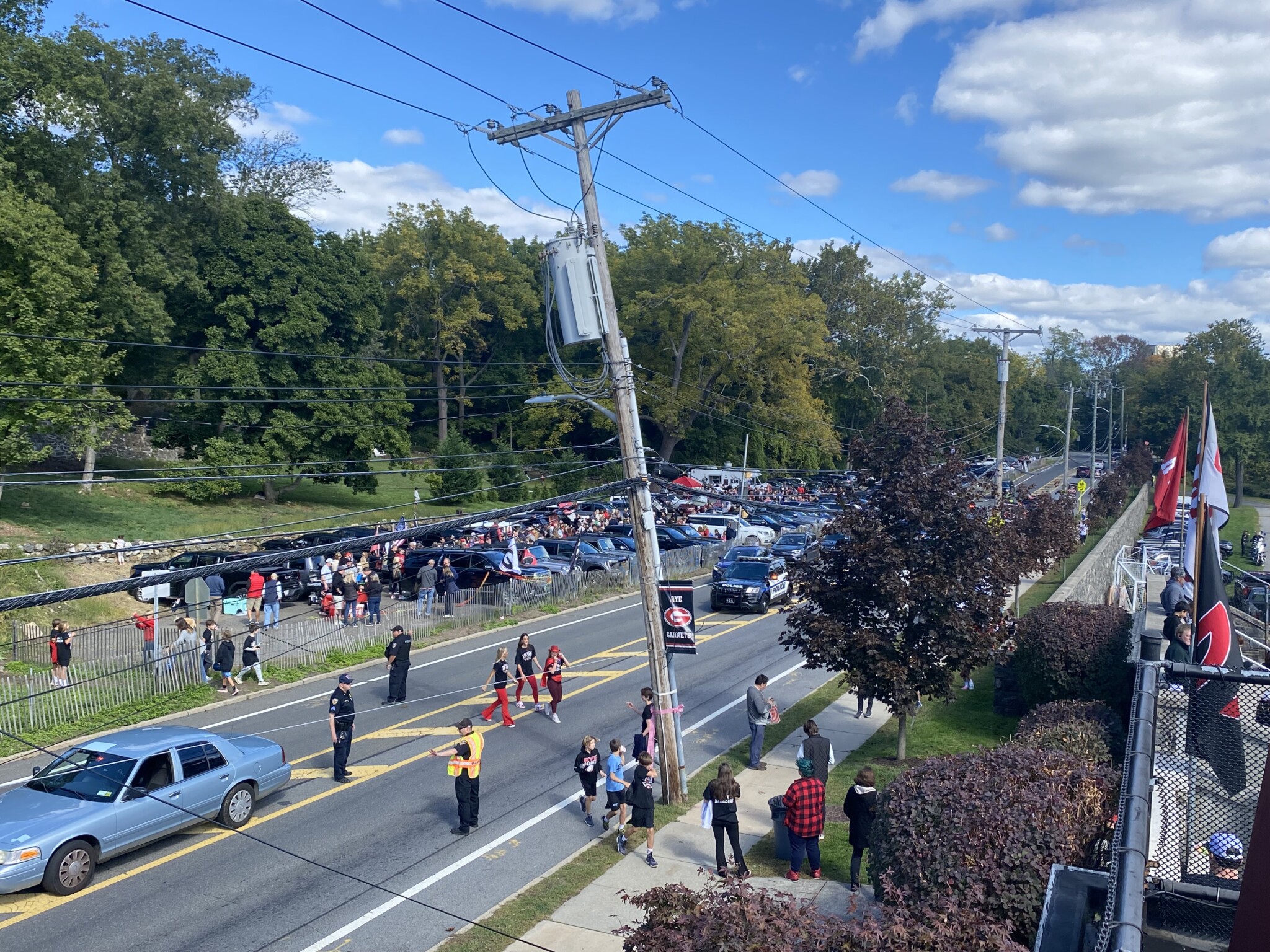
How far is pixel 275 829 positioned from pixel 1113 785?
1009 cm

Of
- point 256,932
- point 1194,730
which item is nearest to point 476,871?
point 256,932

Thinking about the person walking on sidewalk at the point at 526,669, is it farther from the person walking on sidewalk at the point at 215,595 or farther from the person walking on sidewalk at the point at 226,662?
the person walking on sidewalk at the point at 215,595

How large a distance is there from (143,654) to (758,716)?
12210 mm

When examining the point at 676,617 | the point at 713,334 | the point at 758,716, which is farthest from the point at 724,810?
the point at 713,334

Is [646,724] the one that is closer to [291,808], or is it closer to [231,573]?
[291,808]

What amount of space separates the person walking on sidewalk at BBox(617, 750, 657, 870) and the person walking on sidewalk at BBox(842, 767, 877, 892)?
2.40 metres

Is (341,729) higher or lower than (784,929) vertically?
lower

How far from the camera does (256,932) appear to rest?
394 inches

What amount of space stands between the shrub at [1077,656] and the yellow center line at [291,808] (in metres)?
8.65

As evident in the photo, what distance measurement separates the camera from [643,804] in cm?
1198

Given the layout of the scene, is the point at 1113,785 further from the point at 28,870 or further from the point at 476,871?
the point at 28,870

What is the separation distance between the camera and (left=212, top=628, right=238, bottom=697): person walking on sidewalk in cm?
1942

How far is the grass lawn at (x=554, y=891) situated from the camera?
9836 millimetres

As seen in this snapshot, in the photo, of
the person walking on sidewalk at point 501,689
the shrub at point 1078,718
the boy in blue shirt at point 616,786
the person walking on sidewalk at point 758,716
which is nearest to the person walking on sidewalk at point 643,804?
the boy in blue shirt at point 616,786
